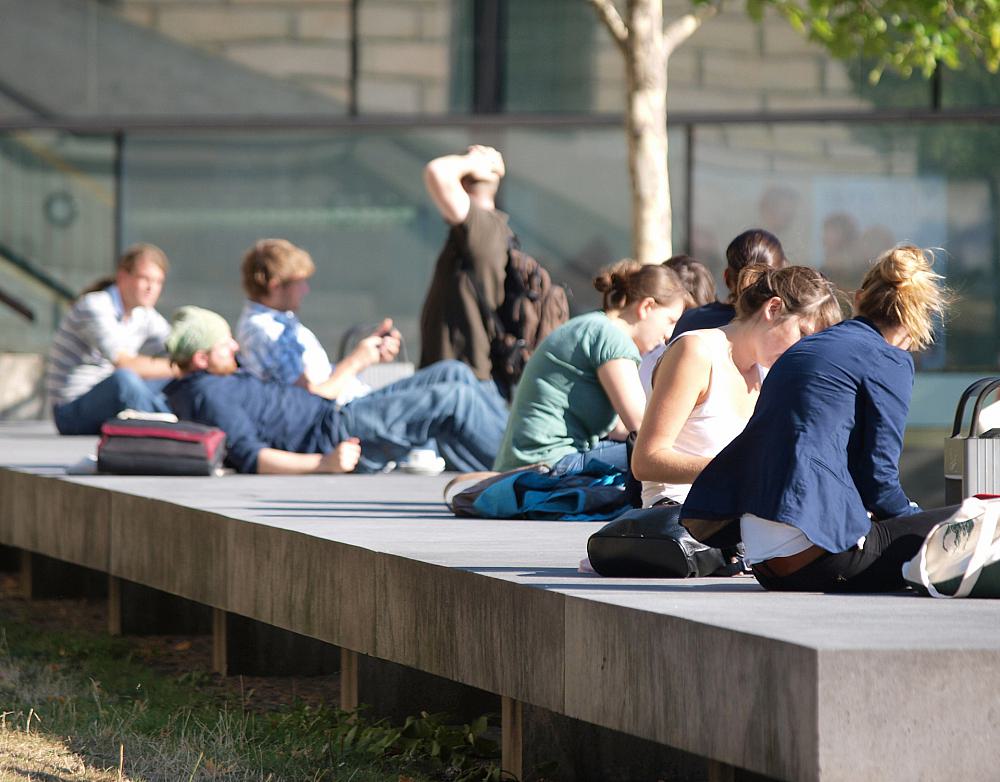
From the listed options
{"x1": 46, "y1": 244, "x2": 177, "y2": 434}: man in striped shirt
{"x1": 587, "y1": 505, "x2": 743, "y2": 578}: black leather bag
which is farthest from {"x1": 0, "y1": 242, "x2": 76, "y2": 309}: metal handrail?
{"x1": 587, "y1": 505, "x2": 743, "y2": 578}: black leather bag

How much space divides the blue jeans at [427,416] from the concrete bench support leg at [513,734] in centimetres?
403

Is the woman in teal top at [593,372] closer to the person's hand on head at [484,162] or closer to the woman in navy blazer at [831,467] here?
the person's hand on head at [484,162]

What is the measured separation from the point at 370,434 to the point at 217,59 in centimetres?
683

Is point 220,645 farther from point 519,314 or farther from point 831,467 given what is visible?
point 831,467

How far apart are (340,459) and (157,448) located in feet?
3.20

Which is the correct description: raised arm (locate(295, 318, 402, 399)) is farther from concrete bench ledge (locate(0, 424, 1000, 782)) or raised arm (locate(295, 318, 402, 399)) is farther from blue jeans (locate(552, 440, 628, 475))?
blue jeans (locate(552, 440, 628, 475))

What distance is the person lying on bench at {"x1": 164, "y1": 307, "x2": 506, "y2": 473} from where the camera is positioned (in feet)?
27.5

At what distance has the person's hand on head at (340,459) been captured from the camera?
27.8 ft

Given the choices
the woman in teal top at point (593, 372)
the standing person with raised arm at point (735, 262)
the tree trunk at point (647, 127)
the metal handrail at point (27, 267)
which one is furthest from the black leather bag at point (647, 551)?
the metal handrail at point (27, 267)

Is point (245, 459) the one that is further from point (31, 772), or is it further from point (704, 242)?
point (704, 242)

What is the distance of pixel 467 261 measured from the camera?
8547mm

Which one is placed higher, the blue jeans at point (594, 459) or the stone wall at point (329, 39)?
the stone wall at point (329, 39)

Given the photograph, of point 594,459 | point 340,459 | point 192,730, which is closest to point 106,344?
point 340,459

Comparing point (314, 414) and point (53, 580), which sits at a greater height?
point (314, 414)
